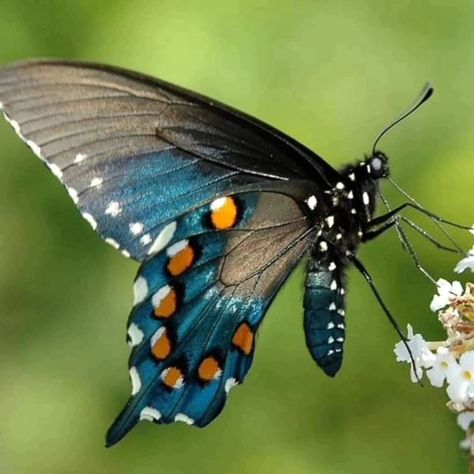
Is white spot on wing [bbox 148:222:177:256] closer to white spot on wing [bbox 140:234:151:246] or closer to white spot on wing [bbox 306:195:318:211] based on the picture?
white spot on wing [bbox 140:234:151:246]

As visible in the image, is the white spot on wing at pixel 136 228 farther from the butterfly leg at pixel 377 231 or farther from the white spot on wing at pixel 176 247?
the butterfly leg at pixel 377 231

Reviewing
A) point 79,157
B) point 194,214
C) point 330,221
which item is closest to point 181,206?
point 194,214

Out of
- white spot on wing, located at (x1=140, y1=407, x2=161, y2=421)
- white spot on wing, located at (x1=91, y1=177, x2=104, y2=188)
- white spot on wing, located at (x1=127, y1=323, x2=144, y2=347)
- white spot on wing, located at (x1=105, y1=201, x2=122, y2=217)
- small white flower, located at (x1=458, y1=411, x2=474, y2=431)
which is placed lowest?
white spot on wing, located at (x1=140, y1=407, x2=161, y2=421)

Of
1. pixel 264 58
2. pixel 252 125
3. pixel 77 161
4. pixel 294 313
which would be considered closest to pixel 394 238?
pixel 294 313

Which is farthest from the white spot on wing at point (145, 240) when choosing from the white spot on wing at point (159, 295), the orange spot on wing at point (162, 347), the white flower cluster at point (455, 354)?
the white flower cluster at point (455, 354)

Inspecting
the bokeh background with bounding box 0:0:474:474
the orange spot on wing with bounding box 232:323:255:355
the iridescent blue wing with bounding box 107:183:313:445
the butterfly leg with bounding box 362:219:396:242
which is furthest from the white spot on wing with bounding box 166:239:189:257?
the bokeh background with bounding box 0:0:474:474

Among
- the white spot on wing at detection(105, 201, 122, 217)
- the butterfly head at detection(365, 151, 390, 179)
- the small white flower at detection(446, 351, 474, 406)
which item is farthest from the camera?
the butterfly head at detection(365, 151, 390, 179)
